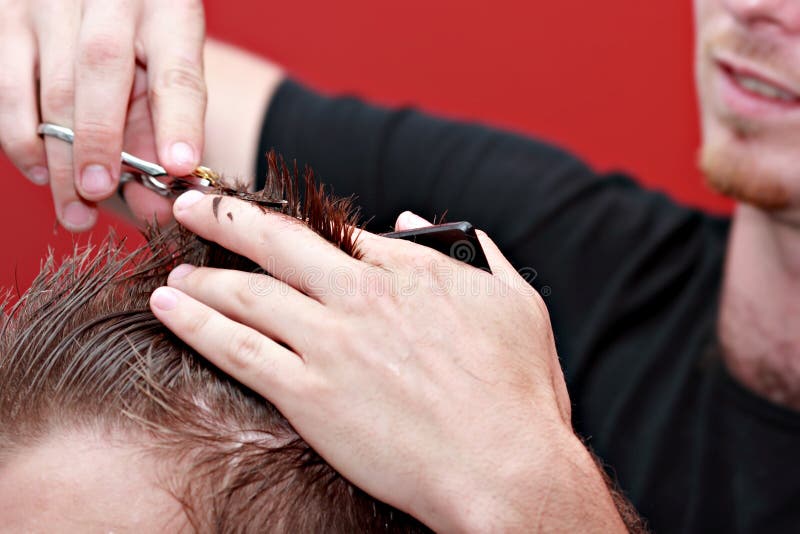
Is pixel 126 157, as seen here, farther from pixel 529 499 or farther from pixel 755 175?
pixel 755 175

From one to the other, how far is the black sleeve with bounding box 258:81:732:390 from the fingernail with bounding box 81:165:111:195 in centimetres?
70

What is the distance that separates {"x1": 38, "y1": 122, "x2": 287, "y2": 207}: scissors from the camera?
714mm

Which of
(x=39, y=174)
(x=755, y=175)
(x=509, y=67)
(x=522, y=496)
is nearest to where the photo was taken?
(x=522, y=496)

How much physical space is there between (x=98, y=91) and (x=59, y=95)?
5 centimetres

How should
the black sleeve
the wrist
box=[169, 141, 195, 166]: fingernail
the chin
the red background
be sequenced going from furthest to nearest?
the red background, the black sleeve, the chin, box=[169, 141, 195, 166]: fingernail, the wrist

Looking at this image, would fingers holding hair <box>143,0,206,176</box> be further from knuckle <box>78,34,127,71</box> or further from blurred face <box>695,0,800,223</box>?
blurred face <box>695,0,800,223</box>

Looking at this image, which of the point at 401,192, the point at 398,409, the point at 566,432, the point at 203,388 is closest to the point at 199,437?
the point at 203,388

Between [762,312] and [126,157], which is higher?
[126,157]

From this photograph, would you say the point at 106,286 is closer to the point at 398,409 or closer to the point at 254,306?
the point at 254,306

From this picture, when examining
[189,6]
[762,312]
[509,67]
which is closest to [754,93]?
[762,312]

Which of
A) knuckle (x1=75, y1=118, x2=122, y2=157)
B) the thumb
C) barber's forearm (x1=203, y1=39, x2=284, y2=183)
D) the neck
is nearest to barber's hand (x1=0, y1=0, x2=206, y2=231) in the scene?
knuckle (x1=75, y1=118, x2=122, y2=157)

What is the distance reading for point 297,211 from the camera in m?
0.64

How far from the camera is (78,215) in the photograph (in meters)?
0.81

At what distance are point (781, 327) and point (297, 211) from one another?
0.97 meters
